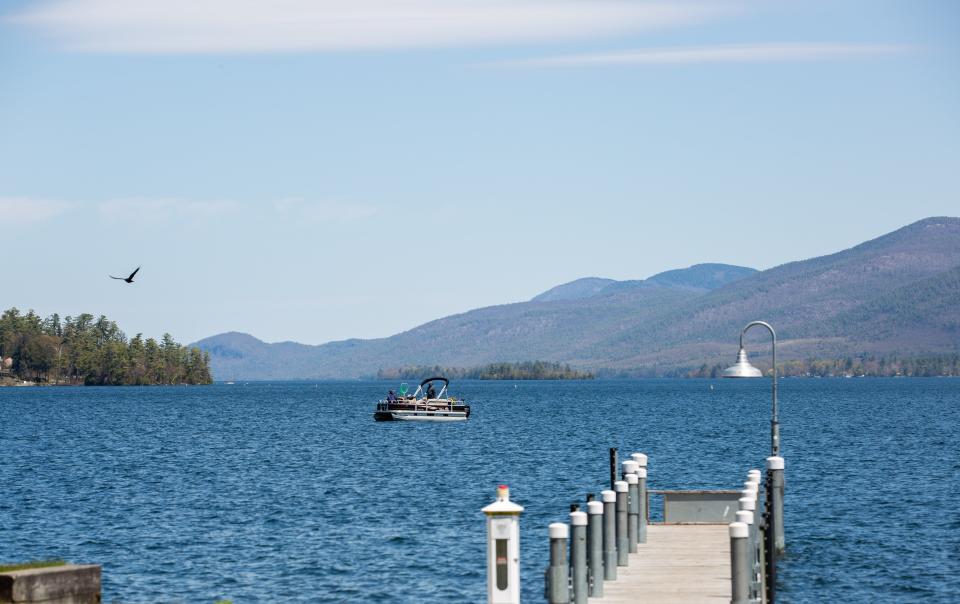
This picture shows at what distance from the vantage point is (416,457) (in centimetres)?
9100

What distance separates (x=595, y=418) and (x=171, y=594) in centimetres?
11861

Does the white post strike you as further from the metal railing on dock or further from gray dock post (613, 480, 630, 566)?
gray dock post (613, 480, 630, 566)

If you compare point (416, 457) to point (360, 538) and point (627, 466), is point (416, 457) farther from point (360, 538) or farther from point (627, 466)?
point (627, 466)

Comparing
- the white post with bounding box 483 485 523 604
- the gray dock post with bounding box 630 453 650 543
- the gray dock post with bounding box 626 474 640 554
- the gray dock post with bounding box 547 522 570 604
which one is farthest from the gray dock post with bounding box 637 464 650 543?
the white post with bounding box 483 485 523 604

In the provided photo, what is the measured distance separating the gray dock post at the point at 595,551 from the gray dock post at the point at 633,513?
A: 4.22 m

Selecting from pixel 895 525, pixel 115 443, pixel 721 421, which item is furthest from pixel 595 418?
pixel 895 525

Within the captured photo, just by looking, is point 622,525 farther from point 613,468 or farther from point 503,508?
point 613,468

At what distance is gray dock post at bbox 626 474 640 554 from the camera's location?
106 ft

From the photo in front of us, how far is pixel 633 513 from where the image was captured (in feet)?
107

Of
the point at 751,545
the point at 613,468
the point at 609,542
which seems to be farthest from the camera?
the point at 613,468

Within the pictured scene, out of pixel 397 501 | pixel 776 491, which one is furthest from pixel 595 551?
pixel 397 501

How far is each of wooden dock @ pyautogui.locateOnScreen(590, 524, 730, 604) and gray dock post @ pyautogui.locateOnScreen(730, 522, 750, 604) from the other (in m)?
2.15

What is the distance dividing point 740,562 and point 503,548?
149 inches

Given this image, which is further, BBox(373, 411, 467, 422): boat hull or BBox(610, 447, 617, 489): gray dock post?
BBox(373, 411, 467, 422): boat hull
